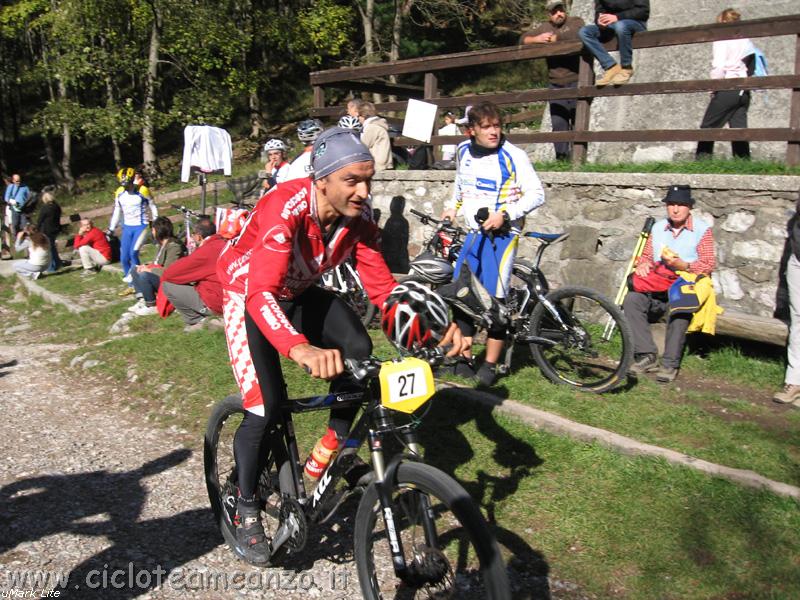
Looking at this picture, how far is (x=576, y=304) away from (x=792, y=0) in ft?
23.1

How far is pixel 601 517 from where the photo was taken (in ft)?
14.8

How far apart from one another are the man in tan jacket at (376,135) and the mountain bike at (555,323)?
432 cm

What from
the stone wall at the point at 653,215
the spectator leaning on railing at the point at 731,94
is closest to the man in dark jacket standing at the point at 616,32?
the spectator leaning on railing at the point at 731,94

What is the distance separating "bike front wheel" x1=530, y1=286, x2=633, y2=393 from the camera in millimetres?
6316

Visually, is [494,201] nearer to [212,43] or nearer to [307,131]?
[307,131]

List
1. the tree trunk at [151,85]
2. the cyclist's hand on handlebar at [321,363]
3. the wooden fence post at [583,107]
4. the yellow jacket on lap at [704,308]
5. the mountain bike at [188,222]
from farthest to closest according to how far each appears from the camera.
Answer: the tree trunk at [151,85] → the mountain bike at [188,222] → the wooden fence post at [583,107] → the yellow jacket on lap at [704,308] → the cyclist's hand on handlebar at [321,363]

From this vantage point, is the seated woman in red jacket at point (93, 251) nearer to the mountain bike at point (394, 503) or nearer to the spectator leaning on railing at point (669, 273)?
the spectator leaning on railing at point (669, 273)

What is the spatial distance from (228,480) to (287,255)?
161cm

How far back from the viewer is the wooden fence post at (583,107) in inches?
344

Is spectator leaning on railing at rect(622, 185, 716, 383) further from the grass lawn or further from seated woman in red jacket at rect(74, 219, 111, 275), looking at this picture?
seated woman in red jacket at rect(74, 219, 111, 275)

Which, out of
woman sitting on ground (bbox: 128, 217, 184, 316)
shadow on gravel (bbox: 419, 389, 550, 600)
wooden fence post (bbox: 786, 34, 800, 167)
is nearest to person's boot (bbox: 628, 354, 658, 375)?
shadow on gravel (bbox: 419, 389, 550, 600)

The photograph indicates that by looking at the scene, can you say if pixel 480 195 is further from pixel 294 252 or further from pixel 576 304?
pixel 294 252

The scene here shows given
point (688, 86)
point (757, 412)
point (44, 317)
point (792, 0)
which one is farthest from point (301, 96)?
point (757, 412)

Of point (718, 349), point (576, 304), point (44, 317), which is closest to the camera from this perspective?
point (576, 304)
